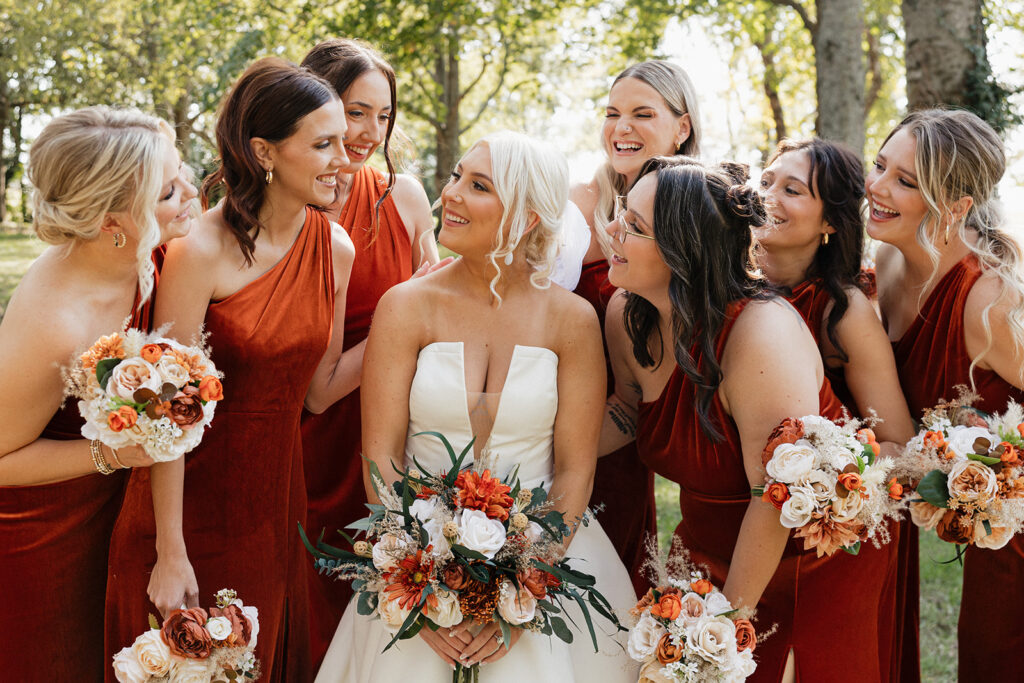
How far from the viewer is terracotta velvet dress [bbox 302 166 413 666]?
455 cm

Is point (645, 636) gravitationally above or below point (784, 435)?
below

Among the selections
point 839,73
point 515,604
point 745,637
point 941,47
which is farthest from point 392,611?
point 839,73

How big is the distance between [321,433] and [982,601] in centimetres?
325

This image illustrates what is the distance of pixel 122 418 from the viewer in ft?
9.31

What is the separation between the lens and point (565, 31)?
1806cm

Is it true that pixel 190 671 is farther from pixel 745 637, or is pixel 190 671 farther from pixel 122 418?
pixel 745 637

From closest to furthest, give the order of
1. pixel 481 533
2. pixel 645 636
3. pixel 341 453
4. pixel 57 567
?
pixel 481 533 → pixel 645 636 → pixel 57 567 → pixel 341 453

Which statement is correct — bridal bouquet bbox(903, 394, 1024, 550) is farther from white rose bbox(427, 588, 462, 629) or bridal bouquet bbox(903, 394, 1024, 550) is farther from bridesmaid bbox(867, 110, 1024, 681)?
white rose bbox(427, 588, 462, 629)

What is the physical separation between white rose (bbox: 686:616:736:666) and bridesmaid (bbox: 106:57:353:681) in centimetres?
180

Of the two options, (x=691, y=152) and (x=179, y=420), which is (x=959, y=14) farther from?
(x=179, y=420)

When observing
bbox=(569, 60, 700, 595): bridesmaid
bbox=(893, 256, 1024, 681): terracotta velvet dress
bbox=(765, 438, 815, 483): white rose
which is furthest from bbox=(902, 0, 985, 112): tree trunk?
bbox=(765, 438, 815, 483): white rose

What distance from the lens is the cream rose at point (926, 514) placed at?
3.40 m

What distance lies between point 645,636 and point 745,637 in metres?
0.33

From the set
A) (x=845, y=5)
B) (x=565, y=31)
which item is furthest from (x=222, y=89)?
(x=845, y=5)
